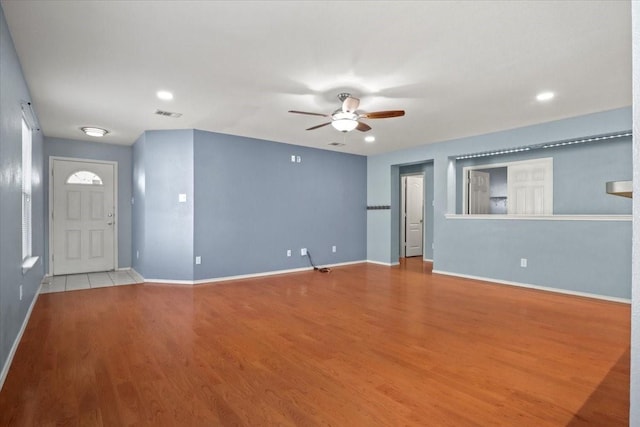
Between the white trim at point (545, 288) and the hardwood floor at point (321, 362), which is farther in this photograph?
the white trim at point (545, 288)

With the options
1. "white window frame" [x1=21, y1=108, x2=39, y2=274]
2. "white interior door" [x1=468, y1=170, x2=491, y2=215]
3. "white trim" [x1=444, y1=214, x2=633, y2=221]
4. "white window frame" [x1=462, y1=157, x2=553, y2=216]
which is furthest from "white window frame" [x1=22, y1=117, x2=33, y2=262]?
"white interior door" [x1=468, y1=170, x2=491, y2=215]

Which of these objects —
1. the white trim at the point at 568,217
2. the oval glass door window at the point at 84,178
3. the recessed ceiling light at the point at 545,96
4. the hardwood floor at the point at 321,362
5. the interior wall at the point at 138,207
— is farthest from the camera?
the oval glass door window at the point at 84,178

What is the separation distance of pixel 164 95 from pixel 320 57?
1.99m

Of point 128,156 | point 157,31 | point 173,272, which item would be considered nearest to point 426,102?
point 157,31

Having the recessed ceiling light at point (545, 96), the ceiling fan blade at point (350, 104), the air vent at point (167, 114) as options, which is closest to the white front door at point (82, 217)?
the air vent at point (167, 114)

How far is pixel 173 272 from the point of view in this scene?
546 centimetres

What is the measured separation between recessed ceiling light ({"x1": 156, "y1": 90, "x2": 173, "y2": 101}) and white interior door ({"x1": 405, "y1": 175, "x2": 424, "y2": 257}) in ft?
19.9

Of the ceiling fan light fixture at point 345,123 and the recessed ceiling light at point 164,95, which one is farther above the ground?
the recessed ceiling light at point 164,95

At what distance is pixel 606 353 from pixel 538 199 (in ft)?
10.2

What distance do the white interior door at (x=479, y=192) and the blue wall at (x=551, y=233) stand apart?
1.55ft

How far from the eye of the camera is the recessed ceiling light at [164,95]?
3.79m

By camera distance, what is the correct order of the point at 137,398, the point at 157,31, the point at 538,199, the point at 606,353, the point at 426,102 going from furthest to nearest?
1. the point at 538,199
2. the point at 426,102
3. the point at 606,353
4. the point at 157,31
5. the point at 137,398

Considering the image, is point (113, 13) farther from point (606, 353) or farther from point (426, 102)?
point (606, 353)

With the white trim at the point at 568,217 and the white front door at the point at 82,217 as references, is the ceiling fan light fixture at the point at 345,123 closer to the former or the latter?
the white trim at the point at 568,217
